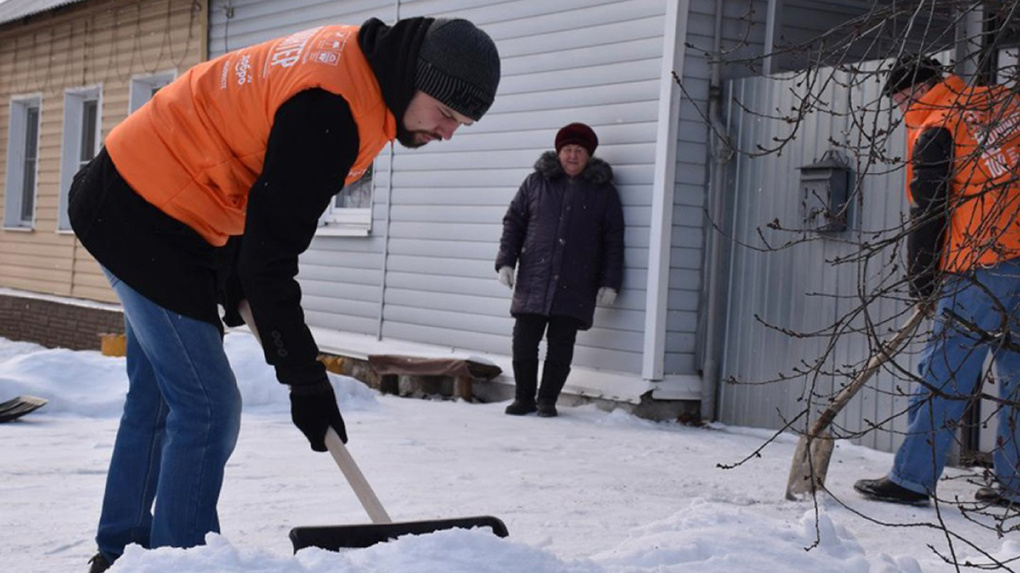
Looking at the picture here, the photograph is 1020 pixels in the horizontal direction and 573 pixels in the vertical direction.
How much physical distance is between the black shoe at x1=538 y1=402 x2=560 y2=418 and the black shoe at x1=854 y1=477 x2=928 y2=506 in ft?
9.52

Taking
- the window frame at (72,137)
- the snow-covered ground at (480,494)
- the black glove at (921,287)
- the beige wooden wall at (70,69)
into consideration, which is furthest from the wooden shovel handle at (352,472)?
the window frame at (72,137)

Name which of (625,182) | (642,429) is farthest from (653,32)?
(642,429)

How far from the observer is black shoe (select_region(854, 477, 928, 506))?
544 centimetres

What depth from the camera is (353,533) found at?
10.8 feet

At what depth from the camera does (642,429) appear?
305 inches

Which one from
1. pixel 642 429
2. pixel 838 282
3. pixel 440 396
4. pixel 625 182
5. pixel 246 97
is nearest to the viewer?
pixel 246 97

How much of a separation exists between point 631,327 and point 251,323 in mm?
4955

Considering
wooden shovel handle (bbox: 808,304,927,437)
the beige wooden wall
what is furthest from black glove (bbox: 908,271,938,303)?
the beige wooden wall

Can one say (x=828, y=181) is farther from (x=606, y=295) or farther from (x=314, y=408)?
(x=314, y=408)

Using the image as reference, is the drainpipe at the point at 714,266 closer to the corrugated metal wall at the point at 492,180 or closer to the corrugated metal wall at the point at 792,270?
the corrugated metal wall at the point at 792,270

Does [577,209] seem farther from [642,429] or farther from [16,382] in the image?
[16,382]

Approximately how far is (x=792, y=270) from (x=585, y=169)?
1.52m

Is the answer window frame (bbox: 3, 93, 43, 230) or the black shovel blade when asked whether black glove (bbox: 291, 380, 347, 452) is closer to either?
the black shovel blade

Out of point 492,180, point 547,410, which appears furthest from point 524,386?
point 492,180
